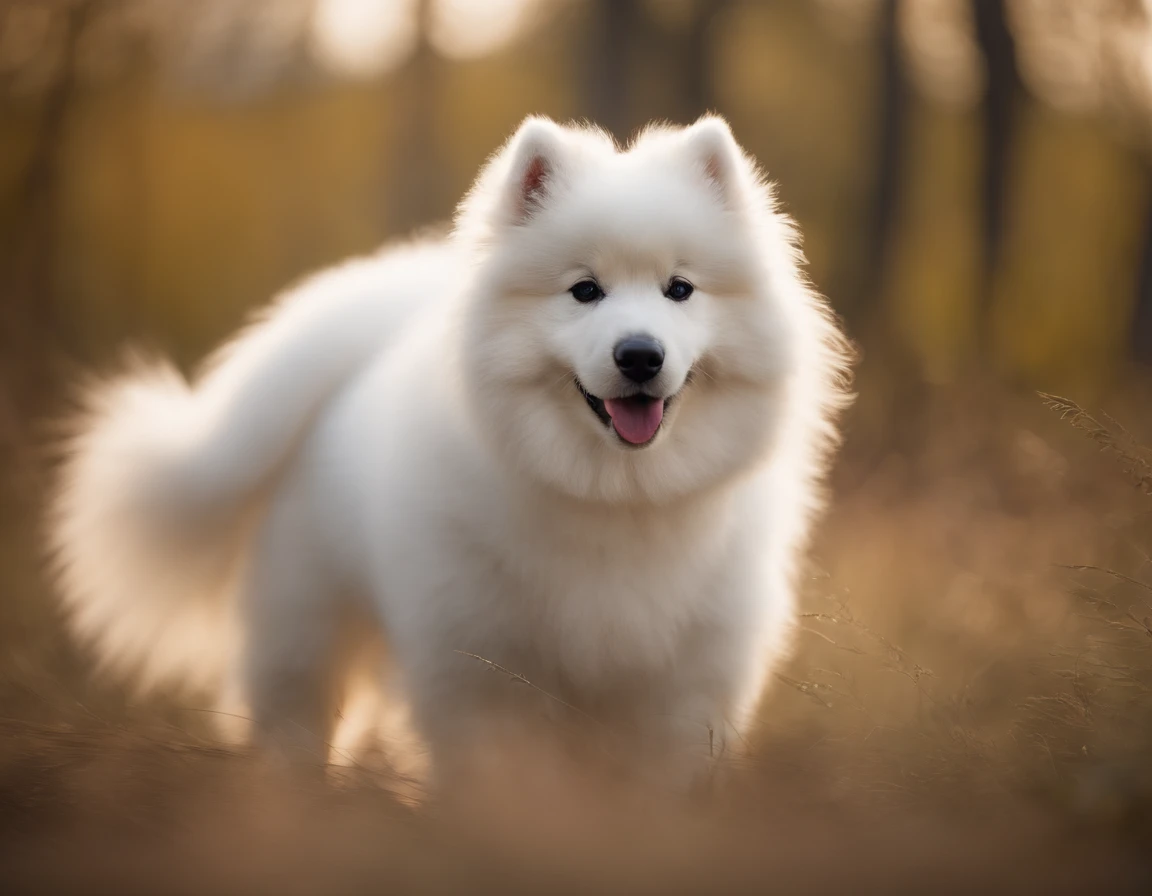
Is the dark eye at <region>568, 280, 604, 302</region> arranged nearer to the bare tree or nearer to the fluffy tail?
the fluffy tail

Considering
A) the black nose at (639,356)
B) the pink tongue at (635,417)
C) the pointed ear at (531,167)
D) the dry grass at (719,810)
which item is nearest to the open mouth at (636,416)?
the pink tongue at (635,417)

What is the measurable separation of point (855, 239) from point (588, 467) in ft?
29.3

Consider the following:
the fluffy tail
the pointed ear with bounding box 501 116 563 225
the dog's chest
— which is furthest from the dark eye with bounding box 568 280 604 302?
the fluffy tail

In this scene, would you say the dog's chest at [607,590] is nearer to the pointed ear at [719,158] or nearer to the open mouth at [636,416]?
the open mouth at [636,416]

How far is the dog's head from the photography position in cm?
287

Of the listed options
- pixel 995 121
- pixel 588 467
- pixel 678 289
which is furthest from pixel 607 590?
pixel 995 121

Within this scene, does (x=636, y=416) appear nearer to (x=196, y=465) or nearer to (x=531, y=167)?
(x=531, y=167)

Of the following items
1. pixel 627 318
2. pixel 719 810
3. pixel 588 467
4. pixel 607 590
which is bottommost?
pixel 719 810

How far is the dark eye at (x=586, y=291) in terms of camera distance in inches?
116

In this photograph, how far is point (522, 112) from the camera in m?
14.9

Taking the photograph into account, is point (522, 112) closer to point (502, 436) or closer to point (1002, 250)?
point (1002, 250)

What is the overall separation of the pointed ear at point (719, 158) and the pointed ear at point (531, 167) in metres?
0.42

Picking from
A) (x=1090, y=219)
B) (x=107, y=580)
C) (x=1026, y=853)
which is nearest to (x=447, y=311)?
(x=107, y=580)

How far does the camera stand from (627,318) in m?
2.75
